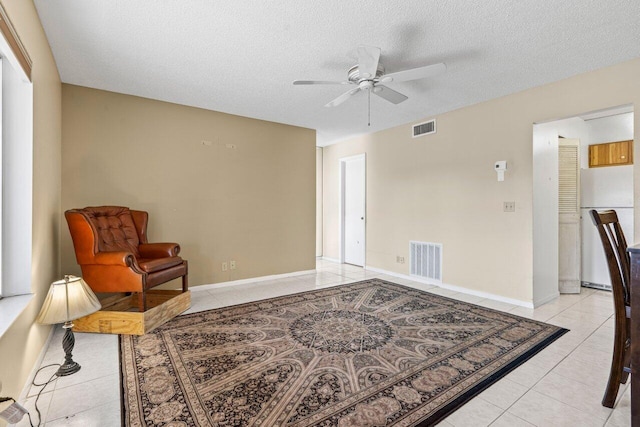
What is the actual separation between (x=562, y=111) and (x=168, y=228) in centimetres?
471

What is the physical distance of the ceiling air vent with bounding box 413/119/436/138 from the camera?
4449 mm

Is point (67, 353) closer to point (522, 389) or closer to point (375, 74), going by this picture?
point (522, 389)

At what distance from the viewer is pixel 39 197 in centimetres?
228

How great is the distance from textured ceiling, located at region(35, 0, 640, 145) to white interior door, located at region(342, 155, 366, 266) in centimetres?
231

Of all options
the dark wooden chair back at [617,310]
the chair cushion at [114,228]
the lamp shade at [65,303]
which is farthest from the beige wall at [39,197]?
the dark wooden chair back at [617,310]

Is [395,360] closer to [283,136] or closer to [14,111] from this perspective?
[14,111]

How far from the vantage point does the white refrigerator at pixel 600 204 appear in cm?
405

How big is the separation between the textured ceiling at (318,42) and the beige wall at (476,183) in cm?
24

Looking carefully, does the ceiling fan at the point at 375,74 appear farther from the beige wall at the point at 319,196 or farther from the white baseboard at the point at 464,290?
the beige wall at the point at 319,196

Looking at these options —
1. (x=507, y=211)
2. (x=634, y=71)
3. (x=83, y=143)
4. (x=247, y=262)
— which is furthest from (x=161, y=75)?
(x=634, y=71)

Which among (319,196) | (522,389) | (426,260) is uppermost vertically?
(319,196)

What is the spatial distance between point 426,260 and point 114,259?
3.87 m

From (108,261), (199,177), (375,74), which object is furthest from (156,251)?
(375,74)

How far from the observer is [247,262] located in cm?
457
